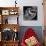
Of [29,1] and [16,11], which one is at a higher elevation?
[29,1]

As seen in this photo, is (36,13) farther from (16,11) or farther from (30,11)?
(16,11)

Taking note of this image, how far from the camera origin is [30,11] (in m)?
5.11

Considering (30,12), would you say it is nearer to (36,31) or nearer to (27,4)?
(27,4)

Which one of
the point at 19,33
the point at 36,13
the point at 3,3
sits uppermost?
the point at 3,3

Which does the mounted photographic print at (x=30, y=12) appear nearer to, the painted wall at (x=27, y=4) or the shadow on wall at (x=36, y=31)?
the painted wall at (x=27, y=4)

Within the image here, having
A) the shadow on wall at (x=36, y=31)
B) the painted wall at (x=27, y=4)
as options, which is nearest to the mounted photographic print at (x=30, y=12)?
the painted wall at (x=27, y=4)

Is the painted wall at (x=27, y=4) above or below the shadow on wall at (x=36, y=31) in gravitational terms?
above

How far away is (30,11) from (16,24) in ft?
2.09

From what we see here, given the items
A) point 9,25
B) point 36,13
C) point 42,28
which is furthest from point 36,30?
point 9,25

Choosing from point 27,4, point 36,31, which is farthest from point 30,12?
point 36,31

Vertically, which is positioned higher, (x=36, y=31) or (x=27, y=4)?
(x=27, y=4)

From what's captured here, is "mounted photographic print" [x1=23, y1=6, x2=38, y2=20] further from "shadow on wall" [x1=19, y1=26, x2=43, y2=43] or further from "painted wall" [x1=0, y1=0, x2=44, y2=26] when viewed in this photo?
"shadow on wall" [x1=19, y1=26, x2=43, y2=43]

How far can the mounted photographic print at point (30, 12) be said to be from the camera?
5090 mm

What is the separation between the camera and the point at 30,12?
5.11 m
